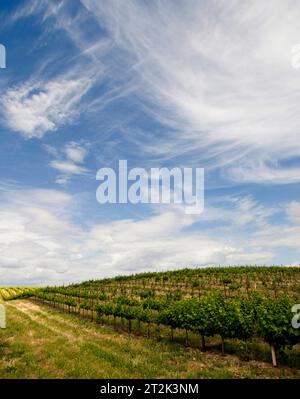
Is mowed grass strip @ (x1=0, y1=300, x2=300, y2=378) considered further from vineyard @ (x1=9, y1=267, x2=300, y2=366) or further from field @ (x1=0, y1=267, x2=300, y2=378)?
vineyard @ (x1=9, y1=267, x2=300, y2=366)

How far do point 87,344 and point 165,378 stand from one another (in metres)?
11.0

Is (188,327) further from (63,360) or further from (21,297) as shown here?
(21,297)

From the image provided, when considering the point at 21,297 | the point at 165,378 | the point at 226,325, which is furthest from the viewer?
the point at 21,297

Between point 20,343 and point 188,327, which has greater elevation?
point 188,327

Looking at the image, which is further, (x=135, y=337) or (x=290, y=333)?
(x=135, y=337)

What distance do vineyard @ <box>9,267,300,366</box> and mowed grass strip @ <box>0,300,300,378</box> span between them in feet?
5.67

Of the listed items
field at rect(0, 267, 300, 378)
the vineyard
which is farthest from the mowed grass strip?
the vineyard

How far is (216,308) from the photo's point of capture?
975 inches

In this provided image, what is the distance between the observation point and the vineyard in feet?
65.6

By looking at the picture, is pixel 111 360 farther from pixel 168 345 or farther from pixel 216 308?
pixel 216 308

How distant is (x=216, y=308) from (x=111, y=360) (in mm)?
9312
